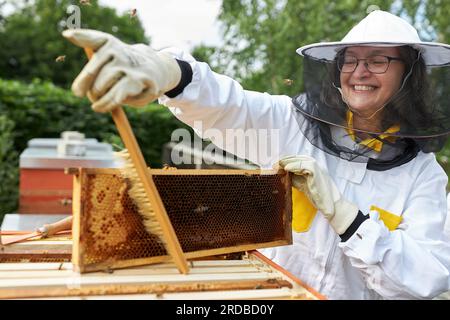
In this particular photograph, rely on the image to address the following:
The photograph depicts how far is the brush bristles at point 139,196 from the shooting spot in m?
1.45

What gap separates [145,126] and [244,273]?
9120 mm

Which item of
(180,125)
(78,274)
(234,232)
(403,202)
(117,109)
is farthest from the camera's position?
(180,125)

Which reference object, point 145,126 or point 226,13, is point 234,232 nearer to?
point 226,13

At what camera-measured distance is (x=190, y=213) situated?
1.68 metres

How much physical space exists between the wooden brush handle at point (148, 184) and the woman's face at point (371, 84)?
1.08 m

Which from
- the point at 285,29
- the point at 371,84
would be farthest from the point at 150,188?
the point at 285,29

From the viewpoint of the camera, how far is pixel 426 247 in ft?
6.22

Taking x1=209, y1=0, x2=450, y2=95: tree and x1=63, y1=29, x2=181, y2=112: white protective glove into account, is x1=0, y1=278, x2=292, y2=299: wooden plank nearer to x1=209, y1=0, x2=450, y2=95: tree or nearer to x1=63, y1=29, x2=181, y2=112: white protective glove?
x1=63, y1=29, x2=181, y2=112: white protective glove

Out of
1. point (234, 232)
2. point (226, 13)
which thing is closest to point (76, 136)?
point (226, 13)

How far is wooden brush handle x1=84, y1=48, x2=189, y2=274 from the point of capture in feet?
4.28

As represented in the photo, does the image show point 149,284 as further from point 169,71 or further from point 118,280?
point 169,71

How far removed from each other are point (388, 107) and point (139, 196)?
123cm

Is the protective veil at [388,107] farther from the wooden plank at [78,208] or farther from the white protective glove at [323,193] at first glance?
the wooden plank at [78,208]

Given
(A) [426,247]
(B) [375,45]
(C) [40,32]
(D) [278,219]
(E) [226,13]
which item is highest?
(C) [40,32]
